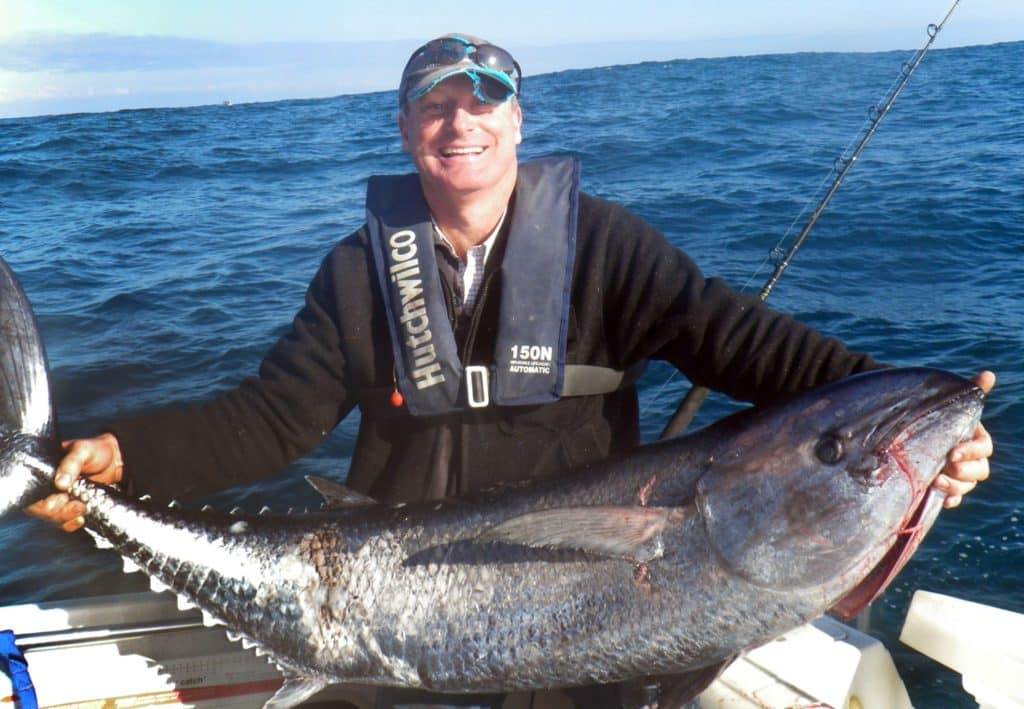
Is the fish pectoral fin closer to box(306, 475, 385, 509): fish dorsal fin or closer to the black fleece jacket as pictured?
box(306, 475, 385, 509): fish dorsal fin

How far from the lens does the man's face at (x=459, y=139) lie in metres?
3.26

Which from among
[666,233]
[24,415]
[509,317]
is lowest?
[666,233]

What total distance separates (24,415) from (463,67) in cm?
198

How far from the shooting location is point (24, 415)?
119 inches

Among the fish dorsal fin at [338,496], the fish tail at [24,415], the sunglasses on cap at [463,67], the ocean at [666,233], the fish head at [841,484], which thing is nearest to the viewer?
the fish head at [841,484]

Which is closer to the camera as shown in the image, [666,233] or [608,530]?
[608,530]

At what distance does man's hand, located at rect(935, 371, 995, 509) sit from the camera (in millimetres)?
2527

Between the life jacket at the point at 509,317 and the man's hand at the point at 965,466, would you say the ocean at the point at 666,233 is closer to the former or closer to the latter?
the man's hand at the point at 965,466

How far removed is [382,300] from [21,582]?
4705mm

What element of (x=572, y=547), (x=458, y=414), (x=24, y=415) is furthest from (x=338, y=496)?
(x=24, y=415)

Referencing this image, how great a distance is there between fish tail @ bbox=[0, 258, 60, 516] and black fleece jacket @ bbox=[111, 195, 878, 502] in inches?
12.2

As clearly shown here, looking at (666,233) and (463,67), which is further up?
(463,67)

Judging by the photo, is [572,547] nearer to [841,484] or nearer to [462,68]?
[841,484]

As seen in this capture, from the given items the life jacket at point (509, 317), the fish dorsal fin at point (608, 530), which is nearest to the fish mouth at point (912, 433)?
the fish dorsal fin at point (608, 530)
